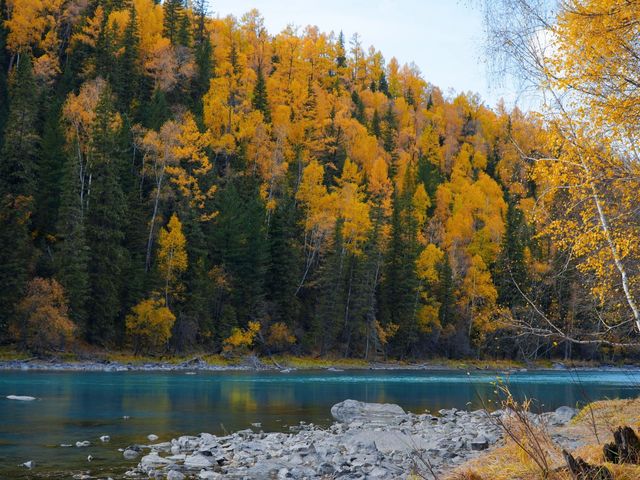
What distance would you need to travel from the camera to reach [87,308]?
4250cm

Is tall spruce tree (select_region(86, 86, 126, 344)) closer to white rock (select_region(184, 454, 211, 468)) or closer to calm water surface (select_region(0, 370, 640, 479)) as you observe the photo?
calm water surface (select_region(0, 370, 640, 479))

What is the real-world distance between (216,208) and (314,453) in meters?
44.5

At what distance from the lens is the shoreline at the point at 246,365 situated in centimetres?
3606

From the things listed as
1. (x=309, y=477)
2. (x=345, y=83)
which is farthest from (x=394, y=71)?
(x=309, y=477)

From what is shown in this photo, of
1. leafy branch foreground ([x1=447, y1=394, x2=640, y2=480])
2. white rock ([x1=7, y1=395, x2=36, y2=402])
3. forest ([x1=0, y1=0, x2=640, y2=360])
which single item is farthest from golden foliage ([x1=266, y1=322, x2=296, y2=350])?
leafy branch foreground ([x1=447, y1=394, x2=640, y2=480])

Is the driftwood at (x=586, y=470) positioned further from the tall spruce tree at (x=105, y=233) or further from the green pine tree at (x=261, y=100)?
the green pine tree at (x=261, y=100)

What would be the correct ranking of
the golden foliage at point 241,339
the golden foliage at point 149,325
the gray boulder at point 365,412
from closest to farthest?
the gray boulder at point 365,412
the golden foliage at point 149,325
the golden foliage at point 241,339

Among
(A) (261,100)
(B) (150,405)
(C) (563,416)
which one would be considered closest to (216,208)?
(A) (261,100)

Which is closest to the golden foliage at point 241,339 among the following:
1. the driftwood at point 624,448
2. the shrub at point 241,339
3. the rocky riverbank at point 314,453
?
the shrub at point 241,339

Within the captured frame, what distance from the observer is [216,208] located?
55.7 m

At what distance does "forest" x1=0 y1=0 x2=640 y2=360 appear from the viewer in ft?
140

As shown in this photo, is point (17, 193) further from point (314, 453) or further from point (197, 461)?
point (314, 453)

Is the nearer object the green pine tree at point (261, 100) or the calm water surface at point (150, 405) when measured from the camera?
the calm water surface at point (150, 405)

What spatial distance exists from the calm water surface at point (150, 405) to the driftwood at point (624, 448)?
1.45ft
